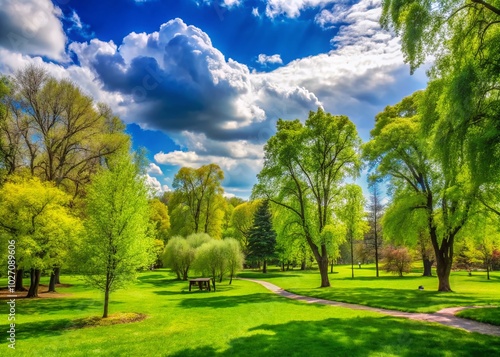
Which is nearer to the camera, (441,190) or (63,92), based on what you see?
(441,190)

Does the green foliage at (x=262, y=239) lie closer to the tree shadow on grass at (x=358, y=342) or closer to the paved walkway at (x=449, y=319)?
the paved walkway at (x=449, y=319)

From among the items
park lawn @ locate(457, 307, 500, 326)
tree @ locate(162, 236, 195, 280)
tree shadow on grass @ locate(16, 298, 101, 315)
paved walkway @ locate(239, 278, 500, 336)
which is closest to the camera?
paved walkway @ locate(239, 278, 500, 336)

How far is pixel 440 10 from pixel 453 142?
16.6ft

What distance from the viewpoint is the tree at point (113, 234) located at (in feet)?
49.1

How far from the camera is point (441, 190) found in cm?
2003

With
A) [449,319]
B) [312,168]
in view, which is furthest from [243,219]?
[449,319]

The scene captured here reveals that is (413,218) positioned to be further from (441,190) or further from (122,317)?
(122,317)

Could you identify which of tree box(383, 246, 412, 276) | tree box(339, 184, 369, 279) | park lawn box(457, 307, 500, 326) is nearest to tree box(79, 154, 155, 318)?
park lawn box(457, 307, 500, 326)

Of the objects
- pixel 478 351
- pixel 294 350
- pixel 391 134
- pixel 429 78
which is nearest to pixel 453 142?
pixel 429 78

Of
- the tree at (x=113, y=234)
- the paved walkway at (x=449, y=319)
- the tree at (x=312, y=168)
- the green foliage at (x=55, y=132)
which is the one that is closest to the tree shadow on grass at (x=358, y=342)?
the paved walkway at (x=449, y=319)

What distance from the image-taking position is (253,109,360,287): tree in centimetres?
2680

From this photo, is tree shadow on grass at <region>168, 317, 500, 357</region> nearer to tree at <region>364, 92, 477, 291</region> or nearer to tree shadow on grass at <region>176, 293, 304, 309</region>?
tree shadow on grass at <region>176, 293, 304, 309</region>

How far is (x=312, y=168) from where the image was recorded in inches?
1087

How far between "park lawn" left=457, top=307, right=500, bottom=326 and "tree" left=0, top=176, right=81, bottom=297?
72.6 feet
